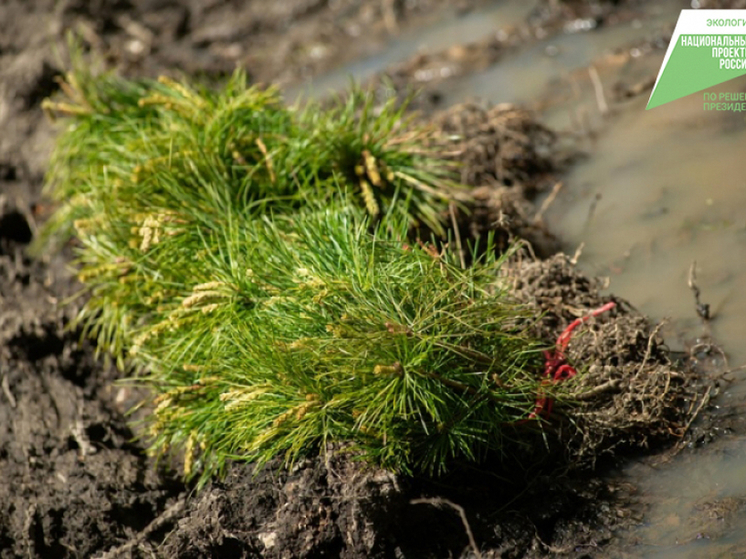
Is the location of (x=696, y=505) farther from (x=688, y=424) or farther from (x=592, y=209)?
(x=592, y=209)

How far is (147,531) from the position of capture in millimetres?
3279

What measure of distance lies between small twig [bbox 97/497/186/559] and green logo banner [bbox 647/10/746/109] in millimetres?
3628

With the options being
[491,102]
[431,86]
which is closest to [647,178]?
[491,102]

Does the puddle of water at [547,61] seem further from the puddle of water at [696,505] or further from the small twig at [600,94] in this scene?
the puddle of water at [696,505]

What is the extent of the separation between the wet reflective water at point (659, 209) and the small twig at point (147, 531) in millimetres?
1819

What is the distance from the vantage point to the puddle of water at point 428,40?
6.31 m

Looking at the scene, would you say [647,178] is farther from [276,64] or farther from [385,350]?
[276,64]

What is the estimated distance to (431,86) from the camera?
584cm

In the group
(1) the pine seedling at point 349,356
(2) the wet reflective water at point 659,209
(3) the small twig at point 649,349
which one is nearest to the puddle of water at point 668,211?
(2) the wet reflective water at point 659,209

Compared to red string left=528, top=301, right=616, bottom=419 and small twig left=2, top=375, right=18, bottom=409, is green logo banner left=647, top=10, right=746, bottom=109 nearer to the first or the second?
red string left=528, top=301, right=616, bottom=419

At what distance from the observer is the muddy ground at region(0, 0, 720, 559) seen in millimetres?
3004

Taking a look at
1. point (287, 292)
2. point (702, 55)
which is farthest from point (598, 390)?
point (702, 55)

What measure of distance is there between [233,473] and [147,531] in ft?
1.40

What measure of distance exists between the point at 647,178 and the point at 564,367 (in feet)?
5.59
